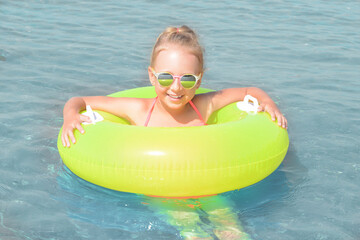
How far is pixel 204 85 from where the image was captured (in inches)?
273

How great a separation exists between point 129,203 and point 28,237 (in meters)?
0.82

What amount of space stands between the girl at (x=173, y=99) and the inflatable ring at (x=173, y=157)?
252 mm

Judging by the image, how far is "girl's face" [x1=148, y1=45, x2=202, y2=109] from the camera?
4.16 meters

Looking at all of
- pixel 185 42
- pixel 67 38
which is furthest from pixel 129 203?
pixel 67 38

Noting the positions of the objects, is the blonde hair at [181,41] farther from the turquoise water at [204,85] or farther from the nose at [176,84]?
the turquoise water at [204,85]

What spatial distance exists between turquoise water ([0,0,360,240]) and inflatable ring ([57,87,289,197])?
273mm

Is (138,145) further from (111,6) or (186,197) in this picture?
(111,6)

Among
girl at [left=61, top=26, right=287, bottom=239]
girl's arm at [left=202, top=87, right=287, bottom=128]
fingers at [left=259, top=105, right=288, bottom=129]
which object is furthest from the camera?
girl's arm at [left=202, top=87, right=287, bottom=128]

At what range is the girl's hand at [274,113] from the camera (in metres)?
4.40

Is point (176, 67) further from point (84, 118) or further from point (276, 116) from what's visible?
point (276, 116)

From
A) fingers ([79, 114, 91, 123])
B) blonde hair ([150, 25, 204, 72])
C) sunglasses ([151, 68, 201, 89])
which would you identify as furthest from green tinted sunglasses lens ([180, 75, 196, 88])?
fingers ([79, 114, 91, 123])

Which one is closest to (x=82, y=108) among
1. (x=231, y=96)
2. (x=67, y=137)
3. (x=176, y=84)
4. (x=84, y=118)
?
(x=84, y=118)

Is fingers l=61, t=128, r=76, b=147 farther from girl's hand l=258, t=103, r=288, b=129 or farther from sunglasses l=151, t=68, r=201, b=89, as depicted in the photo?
girl's hand l=258, t=103, r=288, b=129

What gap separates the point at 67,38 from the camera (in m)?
8.62
